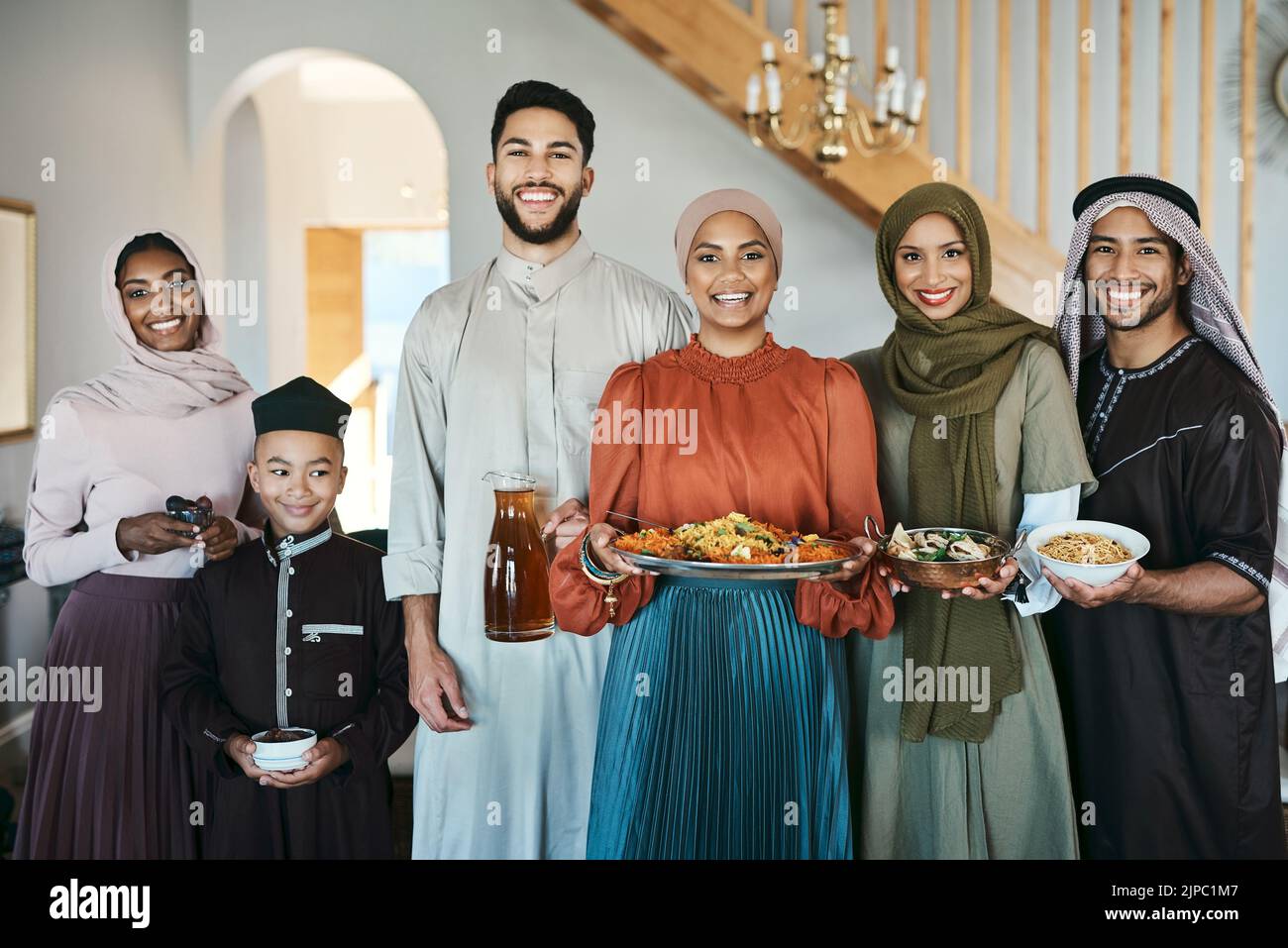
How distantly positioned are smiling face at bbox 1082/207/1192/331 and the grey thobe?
2.64 feet

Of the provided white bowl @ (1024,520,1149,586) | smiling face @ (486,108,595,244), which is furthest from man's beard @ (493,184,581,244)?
white bowl @ (1024,520,1149,586)

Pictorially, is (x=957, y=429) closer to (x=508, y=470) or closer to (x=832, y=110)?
(x=508, y=470)

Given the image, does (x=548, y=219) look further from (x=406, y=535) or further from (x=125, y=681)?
(x=125, y=681)

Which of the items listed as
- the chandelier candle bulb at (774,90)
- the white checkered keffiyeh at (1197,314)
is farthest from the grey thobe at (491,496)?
the chandelier candle bulb at (774,90)

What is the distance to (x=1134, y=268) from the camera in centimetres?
207

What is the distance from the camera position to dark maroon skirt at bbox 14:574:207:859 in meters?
2.19

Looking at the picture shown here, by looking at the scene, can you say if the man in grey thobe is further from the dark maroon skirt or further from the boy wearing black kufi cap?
the dark maroon skirt

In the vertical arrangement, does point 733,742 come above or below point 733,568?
below

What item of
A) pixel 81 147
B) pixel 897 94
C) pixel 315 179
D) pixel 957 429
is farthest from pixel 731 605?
pixel 315 179

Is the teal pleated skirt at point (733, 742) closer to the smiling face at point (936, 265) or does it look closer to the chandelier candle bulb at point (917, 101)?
the smiling face at point (936, 265)

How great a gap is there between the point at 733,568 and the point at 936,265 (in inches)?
27.3

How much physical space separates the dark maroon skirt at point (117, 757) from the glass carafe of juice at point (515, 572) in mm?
669

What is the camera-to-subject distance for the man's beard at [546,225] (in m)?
2.17
